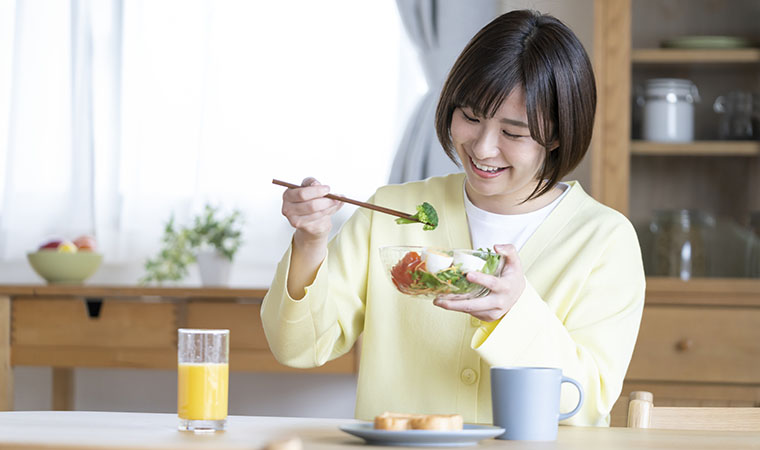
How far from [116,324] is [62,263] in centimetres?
29

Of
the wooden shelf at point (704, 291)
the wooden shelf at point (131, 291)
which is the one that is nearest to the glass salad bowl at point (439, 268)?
the wooden shelf at point (131, 291)

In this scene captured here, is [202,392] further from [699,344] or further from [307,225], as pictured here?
[699,344]

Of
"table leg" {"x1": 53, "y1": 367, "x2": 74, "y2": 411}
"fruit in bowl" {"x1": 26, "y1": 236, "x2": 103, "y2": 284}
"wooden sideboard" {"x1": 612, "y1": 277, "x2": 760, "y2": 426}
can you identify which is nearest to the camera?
"wooden sideboard" {"x1": 612, "y1": 277, "x2": 760, "y2": 426}

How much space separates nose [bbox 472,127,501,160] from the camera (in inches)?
51.3

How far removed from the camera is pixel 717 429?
1.21 metres

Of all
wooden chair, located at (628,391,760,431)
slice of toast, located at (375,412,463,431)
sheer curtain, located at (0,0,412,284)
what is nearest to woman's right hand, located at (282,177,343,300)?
slice of toast, located at (375,412,463,431)

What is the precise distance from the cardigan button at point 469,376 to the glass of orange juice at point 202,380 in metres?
0.40

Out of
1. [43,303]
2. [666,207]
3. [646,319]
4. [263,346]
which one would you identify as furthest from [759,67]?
[43,303]

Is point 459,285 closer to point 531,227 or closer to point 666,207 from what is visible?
point 531,227

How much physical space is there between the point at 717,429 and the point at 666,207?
131 cm

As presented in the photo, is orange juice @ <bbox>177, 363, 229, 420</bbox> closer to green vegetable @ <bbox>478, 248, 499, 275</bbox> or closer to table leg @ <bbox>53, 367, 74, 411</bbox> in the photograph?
green vegetable @ <bbox>478, 248, 499, 275</bbox>

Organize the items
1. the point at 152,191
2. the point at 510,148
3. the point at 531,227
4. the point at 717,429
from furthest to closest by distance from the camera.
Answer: the point at 152,191 < the point at 531,227 < the point at 510,148 < the point at 717,429

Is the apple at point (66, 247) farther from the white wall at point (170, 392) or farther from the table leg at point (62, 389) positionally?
→ the white wall at point (170, 392)

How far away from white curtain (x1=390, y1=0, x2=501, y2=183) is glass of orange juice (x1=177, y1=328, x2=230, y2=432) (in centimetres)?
174
